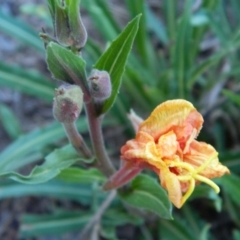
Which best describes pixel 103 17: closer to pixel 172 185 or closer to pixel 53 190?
pixel 53 190

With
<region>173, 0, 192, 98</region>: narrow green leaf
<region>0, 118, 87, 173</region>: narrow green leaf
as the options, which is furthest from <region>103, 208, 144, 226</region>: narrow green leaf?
<region>173, 0, 192, 98</region>: narrow green leaf

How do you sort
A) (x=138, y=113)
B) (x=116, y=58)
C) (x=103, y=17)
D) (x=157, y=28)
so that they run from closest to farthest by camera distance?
(x=116, y=58)
(x=103, y=17)
(x=138, y=113)
(x=157, y=28)

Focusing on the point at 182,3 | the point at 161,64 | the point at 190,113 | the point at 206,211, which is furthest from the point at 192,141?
the point at 182,3

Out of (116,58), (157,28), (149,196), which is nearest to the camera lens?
(116,58)

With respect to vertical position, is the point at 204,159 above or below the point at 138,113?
above

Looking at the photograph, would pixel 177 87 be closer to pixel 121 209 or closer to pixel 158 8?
pixel 121 209

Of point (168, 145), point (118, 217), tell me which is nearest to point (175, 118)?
point (168, 145)

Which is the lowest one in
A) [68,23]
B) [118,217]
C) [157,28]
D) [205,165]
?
[118,217]
